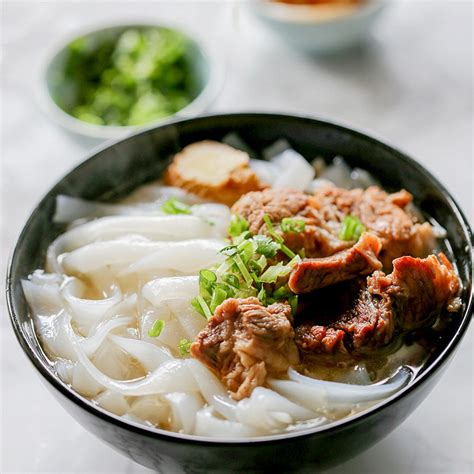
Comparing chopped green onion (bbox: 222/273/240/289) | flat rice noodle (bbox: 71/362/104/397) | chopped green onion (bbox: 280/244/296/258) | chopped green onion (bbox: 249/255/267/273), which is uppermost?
chopped green onion (bbox: 280/244/296/258)

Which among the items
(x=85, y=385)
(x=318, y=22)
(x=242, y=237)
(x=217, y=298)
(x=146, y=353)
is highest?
(x=318, y=22)

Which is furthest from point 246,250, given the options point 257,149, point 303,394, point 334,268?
point 257,149

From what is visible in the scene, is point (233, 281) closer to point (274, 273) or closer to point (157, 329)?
point (274, 273)

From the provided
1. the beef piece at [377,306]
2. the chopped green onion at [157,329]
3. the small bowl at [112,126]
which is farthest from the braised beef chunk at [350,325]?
the small bowl at [112,126]

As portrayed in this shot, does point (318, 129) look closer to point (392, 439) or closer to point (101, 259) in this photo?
point (101, 259)

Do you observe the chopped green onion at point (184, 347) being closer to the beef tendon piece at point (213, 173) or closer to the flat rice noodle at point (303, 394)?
the flat rice noodle at point (303, 394)

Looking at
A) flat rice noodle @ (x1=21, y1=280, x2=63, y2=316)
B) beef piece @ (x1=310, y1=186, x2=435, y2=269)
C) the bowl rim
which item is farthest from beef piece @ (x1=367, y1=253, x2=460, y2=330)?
the bowl rim

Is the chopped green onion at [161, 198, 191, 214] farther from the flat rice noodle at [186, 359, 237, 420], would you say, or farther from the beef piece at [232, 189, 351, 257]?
the flat rice noodle at [186, 359, 237, 420]
